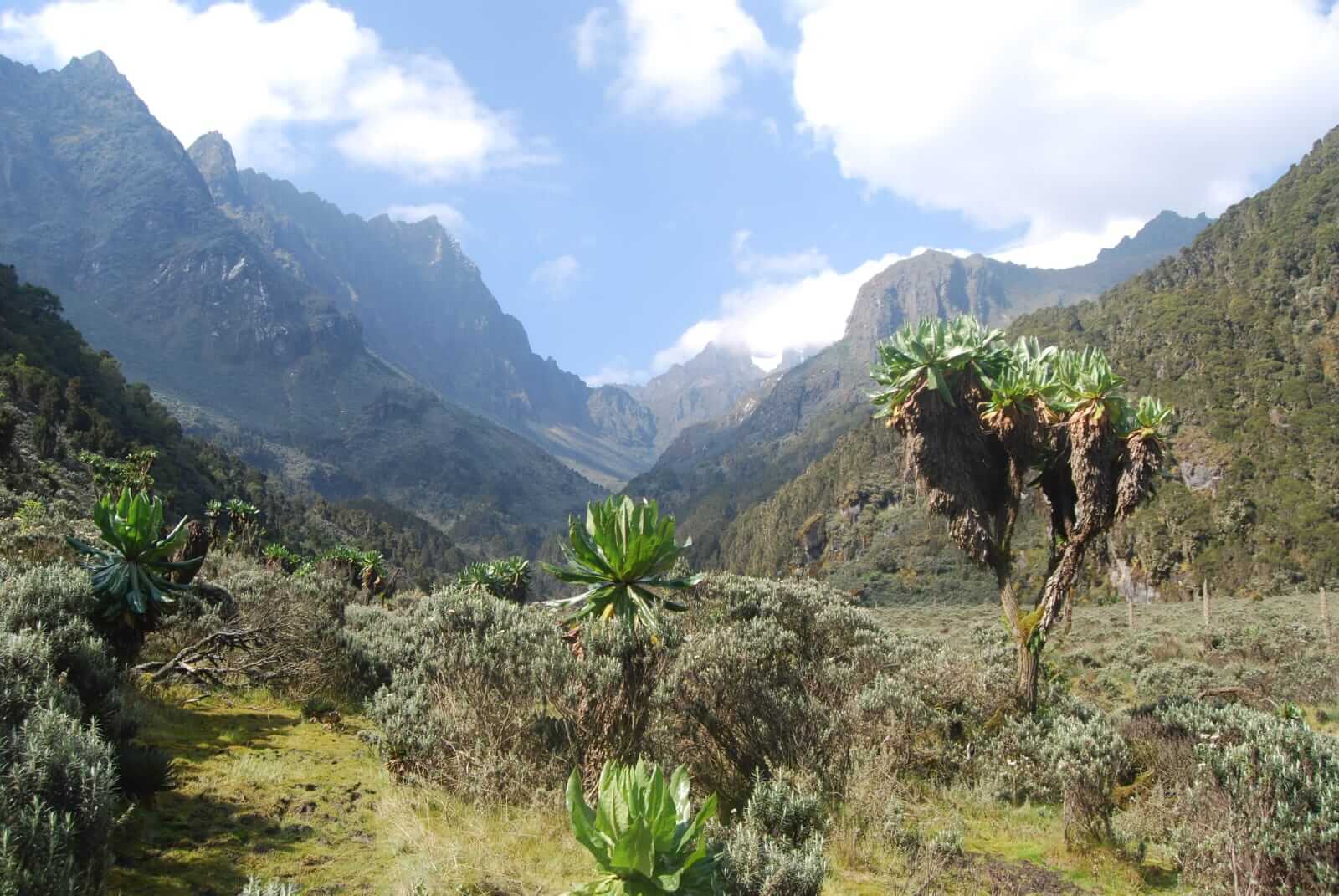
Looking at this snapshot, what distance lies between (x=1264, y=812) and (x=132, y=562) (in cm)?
1014

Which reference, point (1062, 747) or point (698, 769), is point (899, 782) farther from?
point (698, 769)

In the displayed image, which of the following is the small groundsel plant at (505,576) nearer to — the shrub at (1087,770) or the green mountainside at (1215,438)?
the green mountainside at (1215,438)

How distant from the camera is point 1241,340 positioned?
80.8 m

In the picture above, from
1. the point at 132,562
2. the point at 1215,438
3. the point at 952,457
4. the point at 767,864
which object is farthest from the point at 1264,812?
the point at 1215,438

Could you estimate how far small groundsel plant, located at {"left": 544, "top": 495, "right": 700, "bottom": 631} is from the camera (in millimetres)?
5770

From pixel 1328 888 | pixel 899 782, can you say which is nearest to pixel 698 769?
pixel 899 782

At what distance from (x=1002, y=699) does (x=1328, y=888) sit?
3.97 meters

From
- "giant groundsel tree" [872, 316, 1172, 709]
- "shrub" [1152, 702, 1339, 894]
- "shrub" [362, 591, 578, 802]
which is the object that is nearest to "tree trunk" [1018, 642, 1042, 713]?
"giant groundsel tree" [872, 316, 1172, 709]

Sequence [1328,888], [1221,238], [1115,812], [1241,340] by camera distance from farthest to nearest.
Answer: [1221,238] → [1241,340] → [1115,812] → [1328,888]

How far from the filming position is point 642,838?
3.25 meters

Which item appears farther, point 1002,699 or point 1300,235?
point 1300,235

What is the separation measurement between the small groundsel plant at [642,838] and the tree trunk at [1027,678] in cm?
615

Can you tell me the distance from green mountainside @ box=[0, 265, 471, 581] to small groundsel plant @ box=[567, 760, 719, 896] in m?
22.6

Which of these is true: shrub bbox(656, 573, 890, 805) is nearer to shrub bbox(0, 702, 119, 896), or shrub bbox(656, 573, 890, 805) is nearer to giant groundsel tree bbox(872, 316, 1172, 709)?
giant groundsel tree bbox(872, 316, 1172, 709)
